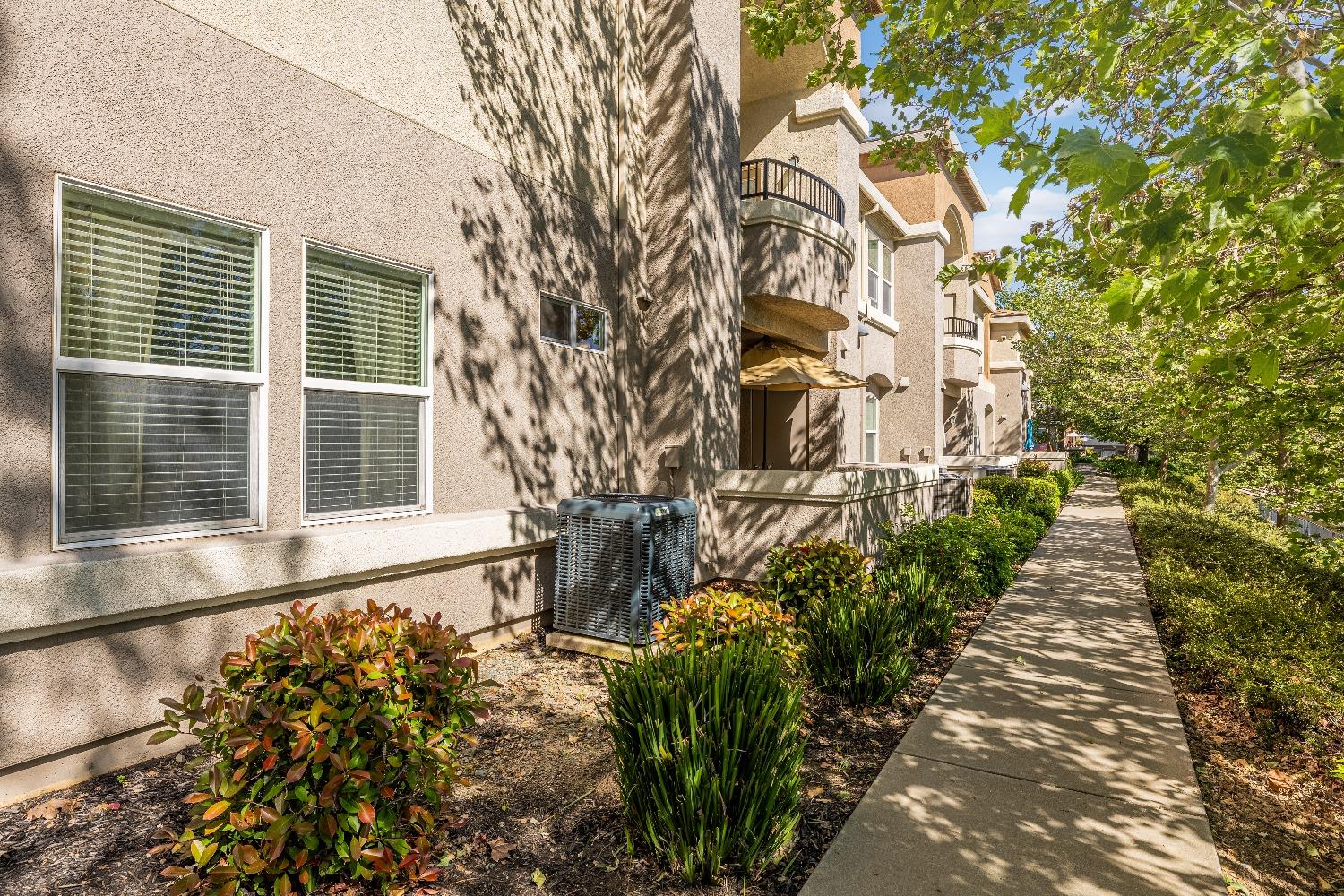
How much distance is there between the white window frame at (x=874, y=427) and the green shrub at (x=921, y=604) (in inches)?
391

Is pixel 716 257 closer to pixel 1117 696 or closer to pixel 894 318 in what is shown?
pixel 1117 696

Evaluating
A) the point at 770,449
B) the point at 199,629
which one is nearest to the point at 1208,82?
the point at 199,629

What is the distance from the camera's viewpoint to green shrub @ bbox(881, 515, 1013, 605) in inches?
305

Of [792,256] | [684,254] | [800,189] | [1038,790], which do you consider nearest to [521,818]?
[1038,790]

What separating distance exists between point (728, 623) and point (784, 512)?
359 centimetres

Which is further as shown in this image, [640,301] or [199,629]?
[640,301]

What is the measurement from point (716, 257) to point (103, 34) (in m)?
6.15

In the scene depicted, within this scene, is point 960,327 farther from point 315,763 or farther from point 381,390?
point 315,763

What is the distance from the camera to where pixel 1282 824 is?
3.81 m

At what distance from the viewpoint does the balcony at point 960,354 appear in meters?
22.6

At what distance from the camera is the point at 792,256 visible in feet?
33.7

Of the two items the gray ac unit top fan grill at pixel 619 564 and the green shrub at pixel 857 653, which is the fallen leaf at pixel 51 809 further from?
the green shrub at pixel 857 653

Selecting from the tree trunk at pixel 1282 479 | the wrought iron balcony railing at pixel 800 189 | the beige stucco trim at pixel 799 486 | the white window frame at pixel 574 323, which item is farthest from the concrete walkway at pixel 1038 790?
the wrought iron balcony railing at pixel 800 189

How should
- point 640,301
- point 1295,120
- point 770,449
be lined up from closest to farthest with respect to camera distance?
point 1295,120 → point 640,301 → point 770,449
